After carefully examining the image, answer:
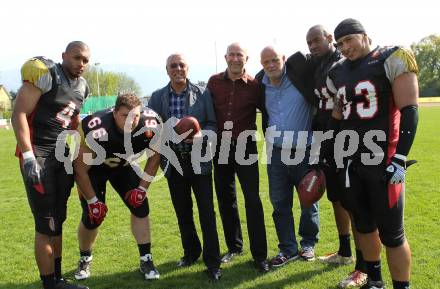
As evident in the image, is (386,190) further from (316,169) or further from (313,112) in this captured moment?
(313,112)

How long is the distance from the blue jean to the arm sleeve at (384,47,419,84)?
1.38 m

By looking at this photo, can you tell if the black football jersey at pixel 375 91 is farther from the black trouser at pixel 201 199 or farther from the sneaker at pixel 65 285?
the sneaker at pixel 65 285

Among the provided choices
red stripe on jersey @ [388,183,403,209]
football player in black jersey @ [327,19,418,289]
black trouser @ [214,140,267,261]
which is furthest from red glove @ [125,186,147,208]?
red stripe on jersey @ [388,183,403,209]

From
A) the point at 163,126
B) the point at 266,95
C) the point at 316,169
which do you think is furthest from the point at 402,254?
the point at 163,126

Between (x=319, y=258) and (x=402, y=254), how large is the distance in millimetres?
1264

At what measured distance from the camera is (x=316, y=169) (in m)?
3.96

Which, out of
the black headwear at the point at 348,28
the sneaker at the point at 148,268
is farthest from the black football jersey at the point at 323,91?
the sneaker at the point at 148,268

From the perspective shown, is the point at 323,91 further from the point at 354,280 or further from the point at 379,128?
the point at 354,280

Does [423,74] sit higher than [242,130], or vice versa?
[423,74]

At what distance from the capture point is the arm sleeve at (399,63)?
3156mm

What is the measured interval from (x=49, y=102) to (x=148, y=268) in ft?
5.73

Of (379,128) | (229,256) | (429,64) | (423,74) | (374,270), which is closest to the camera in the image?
(379,128)

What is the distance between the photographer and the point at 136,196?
4.20 m

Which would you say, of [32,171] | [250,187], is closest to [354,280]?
[250,187]
